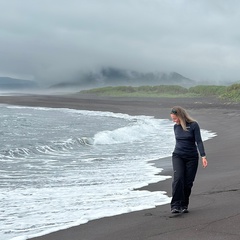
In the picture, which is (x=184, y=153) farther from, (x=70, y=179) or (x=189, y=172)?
(x=70, y=179)

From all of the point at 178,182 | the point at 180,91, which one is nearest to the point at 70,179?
the point at 178,182

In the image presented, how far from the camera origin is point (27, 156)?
16812 mm

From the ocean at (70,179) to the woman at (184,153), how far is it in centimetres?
95

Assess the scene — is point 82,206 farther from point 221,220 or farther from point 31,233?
point 221,220

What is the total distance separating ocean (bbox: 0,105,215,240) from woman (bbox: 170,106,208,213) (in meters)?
0.95

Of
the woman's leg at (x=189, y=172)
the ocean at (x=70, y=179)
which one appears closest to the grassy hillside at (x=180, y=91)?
the ocean at (x=70, y=179)

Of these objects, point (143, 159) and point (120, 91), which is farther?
point (120, 91)

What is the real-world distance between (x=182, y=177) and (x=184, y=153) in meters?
0.39

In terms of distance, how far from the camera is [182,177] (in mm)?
7617

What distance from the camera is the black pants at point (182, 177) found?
24.9 ft

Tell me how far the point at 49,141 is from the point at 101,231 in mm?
14562

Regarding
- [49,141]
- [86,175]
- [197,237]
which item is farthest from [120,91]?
[197,237]

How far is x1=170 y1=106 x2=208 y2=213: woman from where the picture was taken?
7.56 metres

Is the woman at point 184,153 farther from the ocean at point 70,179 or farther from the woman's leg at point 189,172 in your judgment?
the ocean at point 70,179
